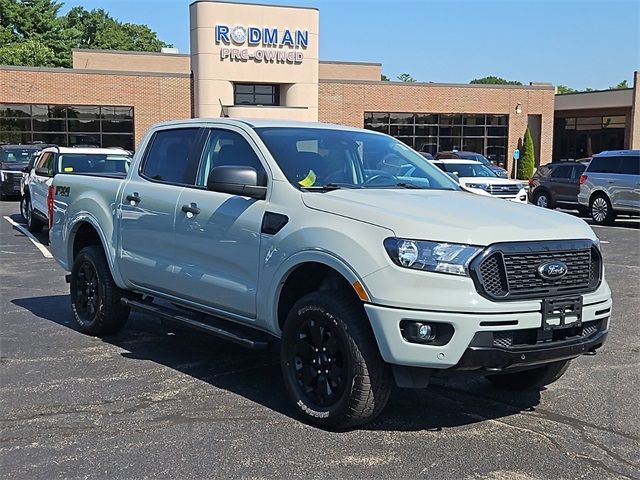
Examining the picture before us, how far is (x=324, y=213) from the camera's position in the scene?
15.6ft

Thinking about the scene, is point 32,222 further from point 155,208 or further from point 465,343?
point 465,343

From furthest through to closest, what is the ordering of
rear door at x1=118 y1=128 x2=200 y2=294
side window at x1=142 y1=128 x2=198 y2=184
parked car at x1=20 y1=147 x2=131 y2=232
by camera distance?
parked car at x1=20 y1=147 x2=131 y2=232 < side window at x1=142 y1=128 x2=198 y2=184 < rear door at x1=118 y1=128 x2=200 y2=294

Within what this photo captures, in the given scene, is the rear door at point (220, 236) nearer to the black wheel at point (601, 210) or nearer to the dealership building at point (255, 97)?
the black wheel at point (601, 210)

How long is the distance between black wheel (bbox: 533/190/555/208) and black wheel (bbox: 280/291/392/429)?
63.5 feet

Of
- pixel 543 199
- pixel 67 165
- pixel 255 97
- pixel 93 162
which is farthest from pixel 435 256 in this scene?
pixel 255 97

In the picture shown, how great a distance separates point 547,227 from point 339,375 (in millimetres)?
1555

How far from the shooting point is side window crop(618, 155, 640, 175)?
62.6ft

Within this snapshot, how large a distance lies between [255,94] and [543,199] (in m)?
18.9

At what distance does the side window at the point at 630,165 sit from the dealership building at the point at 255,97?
19.4m

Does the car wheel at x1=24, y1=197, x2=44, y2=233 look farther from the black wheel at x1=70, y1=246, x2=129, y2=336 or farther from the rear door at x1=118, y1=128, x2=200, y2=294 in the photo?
the rear door at x1=118, y1=128, x2=200, y2=294

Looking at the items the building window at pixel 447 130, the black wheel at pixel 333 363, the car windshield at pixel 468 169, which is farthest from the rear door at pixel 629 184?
the building window at pixel 447 130

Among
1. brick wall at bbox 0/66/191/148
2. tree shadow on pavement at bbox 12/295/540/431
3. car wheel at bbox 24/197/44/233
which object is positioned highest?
brick wall at bbox 0/66/191/148

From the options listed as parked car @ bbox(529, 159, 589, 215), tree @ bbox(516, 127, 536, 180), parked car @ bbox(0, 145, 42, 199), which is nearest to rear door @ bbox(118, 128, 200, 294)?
parked car @ bbox(529, 159, 589, 215)

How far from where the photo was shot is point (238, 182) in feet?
16.8
